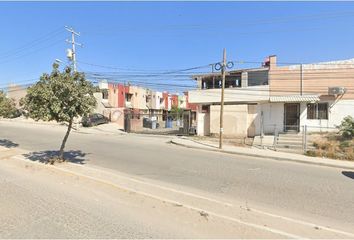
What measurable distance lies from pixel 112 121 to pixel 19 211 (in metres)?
35.5

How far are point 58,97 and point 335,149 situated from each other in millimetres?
15302

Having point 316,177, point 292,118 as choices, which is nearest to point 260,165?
point 316,177

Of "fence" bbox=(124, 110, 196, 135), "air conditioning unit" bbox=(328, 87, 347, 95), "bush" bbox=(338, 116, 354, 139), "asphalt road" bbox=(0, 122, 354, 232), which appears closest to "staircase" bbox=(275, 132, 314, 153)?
"bush" bbox=(338, 116, 354, 139)

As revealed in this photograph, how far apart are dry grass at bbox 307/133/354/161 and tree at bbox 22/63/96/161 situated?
509 inches

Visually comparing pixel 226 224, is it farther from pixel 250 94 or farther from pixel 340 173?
pixel 250 94

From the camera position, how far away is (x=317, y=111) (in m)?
26.0

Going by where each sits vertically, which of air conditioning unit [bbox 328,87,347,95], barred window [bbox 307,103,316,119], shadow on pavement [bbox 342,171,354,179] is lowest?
shadow on pavement [bbox 342,171,354,179]

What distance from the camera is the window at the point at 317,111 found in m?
25.8

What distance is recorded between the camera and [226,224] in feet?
18.0

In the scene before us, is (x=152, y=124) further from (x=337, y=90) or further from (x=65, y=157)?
(x=65, y=157)

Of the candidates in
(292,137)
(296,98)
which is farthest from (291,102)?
(292,137)

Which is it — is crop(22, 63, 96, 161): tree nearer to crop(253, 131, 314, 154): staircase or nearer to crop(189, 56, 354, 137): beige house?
crop(253, 131, 314, 154): staircase

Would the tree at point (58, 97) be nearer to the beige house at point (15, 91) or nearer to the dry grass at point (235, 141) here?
the dry grass at point (235, 141)

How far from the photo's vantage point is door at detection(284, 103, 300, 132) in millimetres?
26391
